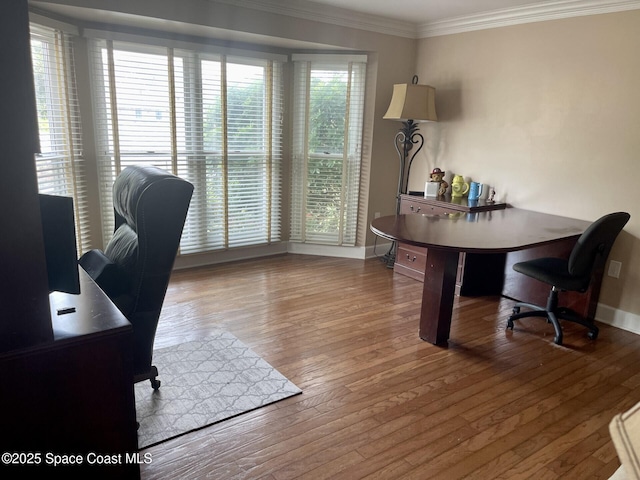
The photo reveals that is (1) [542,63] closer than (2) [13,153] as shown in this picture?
No

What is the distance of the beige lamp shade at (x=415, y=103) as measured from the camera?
13.5ft

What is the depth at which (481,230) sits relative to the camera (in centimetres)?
296

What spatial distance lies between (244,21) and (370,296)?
2.45m

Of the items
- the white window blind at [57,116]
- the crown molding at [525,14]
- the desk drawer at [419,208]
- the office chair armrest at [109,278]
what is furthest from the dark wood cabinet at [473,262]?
the white window blind at [57,116]

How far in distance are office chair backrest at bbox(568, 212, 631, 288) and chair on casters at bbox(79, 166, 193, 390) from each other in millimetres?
2357

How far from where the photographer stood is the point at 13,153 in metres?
1.13

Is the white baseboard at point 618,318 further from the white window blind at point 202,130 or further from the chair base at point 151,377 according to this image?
the chair base at point 151,377


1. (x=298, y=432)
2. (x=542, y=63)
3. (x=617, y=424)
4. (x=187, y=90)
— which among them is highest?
(x=542, y=63)

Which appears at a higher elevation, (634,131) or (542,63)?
(542,63)

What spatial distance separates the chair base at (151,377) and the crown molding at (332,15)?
279 cm

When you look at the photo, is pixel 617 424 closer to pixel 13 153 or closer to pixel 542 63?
pixel 13 153

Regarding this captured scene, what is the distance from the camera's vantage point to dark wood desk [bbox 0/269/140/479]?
1263 mm

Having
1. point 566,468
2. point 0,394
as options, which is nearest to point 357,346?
point 566,468

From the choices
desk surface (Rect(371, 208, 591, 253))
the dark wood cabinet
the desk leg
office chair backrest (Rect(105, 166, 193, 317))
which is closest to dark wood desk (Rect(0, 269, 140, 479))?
office chair backrest (Rect(105, 166, 193, 317))
